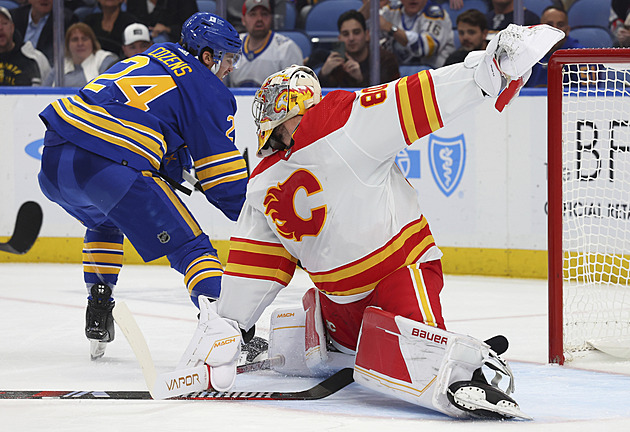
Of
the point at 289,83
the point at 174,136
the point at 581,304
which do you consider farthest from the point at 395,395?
the point at 581,304

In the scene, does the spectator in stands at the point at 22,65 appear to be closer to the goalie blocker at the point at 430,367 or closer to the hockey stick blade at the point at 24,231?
the hockey stick blade at the point at 24,231

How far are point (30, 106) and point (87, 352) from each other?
3015mm

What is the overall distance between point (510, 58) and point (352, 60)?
3.77 m

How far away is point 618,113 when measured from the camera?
4105 millimetres

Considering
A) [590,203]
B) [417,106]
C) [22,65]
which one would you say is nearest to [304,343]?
[417,106]

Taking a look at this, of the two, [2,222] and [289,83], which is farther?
[2,222]

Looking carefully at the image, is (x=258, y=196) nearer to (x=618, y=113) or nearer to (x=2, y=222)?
(x=618, y=113)

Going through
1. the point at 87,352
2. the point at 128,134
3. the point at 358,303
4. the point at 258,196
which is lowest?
the point at 87,352

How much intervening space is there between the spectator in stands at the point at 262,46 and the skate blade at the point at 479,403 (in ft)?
13.3

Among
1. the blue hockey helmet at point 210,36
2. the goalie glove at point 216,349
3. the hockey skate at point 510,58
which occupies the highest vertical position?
the blue hockey helmet at point 210,36

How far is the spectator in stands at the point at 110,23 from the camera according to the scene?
6.30 metres

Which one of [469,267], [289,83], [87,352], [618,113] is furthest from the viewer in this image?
[469,267]

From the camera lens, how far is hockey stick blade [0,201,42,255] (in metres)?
3.61

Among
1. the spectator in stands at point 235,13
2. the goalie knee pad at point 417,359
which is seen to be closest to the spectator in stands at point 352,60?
the spectator in stands at point 235,13
